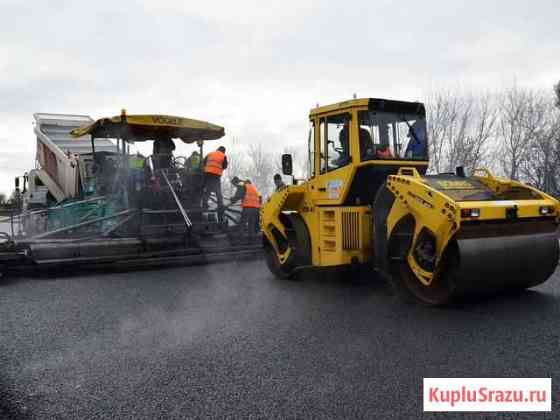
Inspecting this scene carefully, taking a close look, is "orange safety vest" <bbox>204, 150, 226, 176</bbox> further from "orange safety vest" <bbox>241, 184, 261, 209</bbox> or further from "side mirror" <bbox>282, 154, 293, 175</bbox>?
"side mirror" <bbox>282, 154, 293, 175</bbox>

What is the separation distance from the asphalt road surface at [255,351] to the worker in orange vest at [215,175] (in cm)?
337

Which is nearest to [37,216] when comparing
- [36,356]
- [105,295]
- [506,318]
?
[105,295]

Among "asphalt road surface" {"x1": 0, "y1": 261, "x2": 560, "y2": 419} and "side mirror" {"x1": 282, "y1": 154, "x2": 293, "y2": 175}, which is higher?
"side mirror" {"x1": 282, "y1": 154, "x2": 293, "y2": 175}

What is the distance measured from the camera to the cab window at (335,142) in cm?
550

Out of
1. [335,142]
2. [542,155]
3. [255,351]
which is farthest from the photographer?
[542,155]

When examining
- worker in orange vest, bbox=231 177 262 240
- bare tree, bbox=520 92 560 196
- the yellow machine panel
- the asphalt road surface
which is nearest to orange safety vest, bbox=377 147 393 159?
the yellow machine panel

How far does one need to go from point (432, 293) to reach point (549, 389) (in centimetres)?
185

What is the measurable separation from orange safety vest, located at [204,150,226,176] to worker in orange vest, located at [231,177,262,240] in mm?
667

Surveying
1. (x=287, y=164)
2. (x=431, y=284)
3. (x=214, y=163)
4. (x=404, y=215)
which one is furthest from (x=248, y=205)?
(x=431, y=284)

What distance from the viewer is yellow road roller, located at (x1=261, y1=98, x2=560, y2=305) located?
4.20m

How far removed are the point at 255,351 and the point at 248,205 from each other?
18.7 ft

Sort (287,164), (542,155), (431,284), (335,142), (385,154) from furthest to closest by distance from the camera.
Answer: (542,155), (287,164), (335,142), (385,154), (431,284)

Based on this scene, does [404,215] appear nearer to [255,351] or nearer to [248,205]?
[255,351]

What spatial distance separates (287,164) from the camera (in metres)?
6.22
